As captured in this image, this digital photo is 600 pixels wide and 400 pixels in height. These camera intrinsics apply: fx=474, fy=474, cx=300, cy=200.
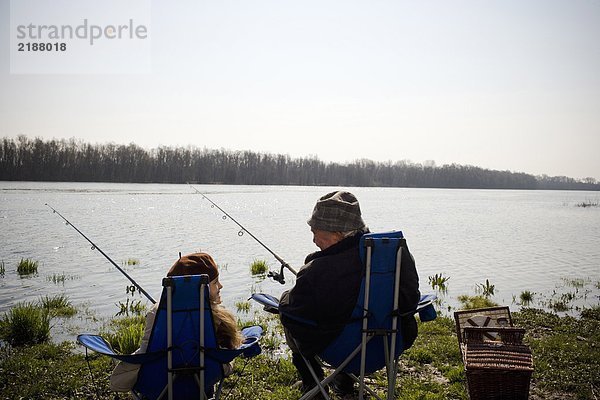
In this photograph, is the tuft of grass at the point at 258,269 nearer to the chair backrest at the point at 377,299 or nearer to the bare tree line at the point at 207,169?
the chair backrest at the point at 377,299

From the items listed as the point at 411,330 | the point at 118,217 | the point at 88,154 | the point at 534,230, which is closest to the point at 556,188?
the point at 88,154

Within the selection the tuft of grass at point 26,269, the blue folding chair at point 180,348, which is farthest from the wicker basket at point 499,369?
the tuft of grass at point 26,269

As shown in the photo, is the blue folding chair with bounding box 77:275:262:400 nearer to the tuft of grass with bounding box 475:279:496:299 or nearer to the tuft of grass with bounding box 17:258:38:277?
the tuft of grass with bounding box 475:279:496:299

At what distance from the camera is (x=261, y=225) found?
26.1 m

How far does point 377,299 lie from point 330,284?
397 mm

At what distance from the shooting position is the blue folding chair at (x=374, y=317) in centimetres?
358

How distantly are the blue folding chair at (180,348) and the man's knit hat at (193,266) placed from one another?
0.33 metres

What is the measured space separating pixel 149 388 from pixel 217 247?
576 inches

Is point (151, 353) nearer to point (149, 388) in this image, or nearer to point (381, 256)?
point (149, 388)

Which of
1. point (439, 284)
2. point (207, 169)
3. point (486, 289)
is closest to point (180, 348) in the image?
point (439, 284)

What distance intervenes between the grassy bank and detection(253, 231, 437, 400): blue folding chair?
1069 millimetres

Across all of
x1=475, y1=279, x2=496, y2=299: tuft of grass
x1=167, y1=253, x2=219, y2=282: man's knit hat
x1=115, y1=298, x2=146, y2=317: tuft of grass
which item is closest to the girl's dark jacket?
x1=167, y1=253, x2=219, y2=282: man's knit hat

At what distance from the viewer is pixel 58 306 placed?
9.02 m

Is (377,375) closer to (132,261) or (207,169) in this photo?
(132,261)
